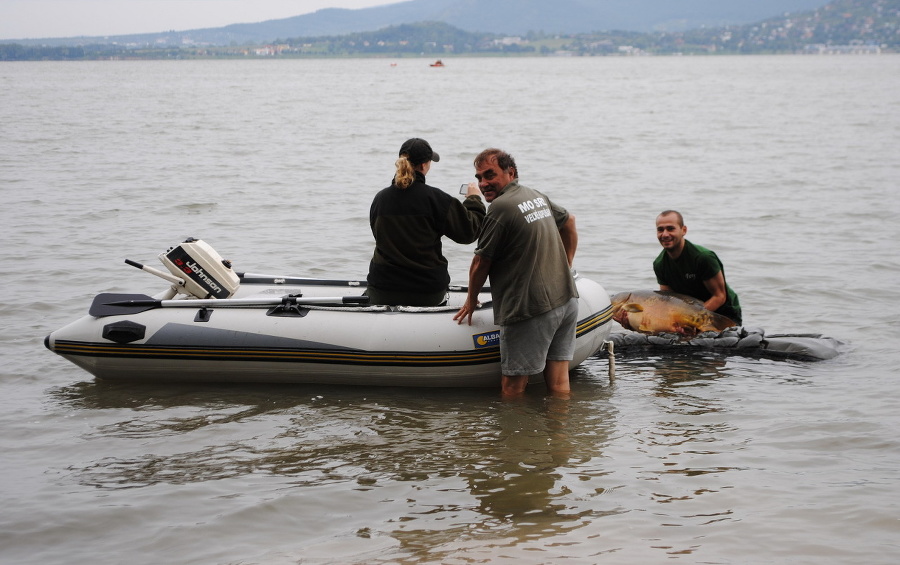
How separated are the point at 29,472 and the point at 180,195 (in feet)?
42.7

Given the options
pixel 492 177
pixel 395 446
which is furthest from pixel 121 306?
pixel 492 177

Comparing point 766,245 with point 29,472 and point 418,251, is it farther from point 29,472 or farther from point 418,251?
point 29,472

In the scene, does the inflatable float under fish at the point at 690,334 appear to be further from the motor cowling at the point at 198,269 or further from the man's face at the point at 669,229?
the motor cowling at the point at 198,269

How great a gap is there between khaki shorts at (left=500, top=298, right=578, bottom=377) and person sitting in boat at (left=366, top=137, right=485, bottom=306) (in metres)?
0.75

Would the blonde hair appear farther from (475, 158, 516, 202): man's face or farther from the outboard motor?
the outboard motor

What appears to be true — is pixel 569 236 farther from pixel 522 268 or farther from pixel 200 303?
pixel 200 303

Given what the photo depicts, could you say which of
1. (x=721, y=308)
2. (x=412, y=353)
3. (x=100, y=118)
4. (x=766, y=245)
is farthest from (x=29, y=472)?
(x=100, y=118)

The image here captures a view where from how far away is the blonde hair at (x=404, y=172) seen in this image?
6.36 m

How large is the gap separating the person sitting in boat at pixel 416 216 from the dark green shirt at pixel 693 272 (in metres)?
1.99

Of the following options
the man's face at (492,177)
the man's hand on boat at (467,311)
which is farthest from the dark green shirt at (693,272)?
the man's face at (492,177)

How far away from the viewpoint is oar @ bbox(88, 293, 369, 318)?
716 cm

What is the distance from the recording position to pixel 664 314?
8016 mm

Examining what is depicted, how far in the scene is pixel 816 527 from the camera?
16.2ft

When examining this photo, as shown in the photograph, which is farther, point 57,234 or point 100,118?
point 100,118
